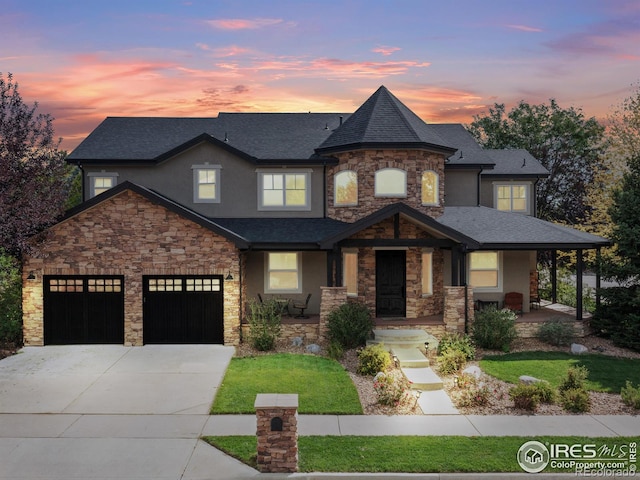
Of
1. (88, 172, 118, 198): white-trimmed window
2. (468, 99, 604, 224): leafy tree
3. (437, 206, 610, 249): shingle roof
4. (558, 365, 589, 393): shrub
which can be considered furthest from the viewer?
(468, 99, 604, 224): leafy tree

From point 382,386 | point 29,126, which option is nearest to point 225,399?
point 382,386

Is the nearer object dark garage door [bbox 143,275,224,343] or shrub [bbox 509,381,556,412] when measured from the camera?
shrub [bbox 509,381,556,412]

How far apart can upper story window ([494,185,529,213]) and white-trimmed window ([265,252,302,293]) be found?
10370 millimetres

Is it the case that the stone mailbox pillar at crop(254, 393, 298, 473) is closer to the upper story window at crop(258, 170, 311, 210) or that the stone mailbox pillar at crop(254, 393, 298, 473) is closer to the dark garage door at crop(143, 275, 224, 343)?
the dark garage door at crop(143, 275, 224, 343)

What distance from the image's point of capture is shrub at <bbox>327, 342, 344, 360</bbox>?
16.8 metres

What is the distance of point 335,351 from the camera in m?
16.9

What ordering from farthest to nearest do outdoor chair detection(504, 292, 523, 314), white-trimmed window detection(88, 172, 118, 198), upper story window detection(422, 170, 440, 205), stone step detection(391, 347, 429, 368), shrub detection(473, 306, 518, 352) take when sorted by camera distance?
1. white-trimmed window detection(88, 172, 118, 198)
2. outdoor chair detection(504, 292, 523, 314)
3. upper story window detection(422, 170, 440, 205)
4. shrub detection(473, 306, 518, 352)
5. stone step detection(391, 347, 429, 368)

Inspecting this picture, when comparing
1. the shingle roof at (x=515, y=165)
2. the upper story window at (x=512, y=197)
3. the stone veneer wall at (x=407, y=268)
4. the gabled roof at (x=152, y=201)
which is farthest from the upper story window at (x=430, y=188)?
the gabled roof at (x=152, y=201)

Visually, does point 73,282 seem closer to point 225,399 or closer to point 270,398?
point 225,399

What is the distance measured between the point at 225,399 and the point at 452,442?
514 cm

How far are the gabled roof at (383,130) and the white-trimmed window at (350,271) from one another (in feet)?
12.7

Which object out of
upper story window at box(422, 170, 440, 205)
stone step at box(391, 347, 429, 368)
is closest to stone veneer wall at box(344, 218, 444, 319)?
upper story window at box(422, 170, 440, 205)

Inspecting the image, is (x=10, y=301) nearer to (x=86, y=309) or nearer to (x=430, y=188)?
(x=86, y=309)

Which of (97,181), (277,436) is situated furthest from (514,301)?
(97,181)
